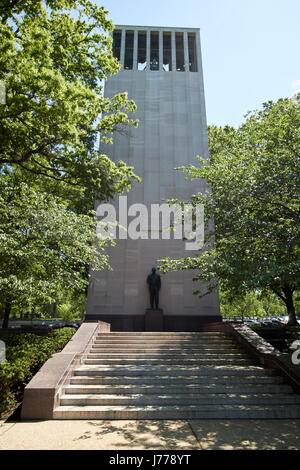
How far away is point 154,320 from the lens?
17.0 m

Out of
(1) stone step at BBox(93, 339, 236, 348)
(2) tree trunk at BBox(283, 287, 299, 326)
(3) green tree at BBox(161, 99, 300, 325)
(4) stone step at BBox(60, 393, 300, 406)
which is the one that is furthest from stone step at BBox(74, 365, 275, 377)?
(2) tree trunk at BBox(283, 287, 299, 326)

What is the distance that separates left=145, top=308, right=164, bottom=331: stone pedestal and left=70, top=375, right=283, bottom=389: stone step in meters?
8.68

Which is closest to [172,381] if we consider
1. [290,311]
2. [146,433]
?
[146,433]

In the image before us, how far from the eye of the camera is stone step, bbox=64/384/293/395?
24.4 feet

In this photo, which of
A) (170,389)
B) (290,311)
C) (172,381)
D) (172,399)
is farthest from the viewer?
(290,311)

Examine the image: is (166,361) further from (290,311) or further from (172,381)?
(290,311)

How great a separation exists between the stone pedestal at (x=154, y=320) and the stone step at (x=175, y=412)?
10.2 m

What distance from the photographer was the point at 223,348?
11.1 m

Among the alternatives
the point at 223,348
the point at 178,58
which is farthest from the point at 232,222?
the point at 178,58

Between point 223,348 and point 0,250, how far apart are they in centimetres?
884

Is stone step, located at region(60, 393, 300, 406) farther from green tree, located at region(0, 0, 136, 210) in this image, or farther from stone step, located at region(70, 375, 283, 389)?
green tree, located at region(0, 0, 136, 210)

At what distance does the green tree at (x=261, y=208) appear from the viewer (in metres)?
7.99

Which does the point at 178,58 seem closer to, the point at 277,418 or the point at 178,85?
the point at 178,85

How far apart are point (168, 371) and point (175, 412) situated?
2.12 metres
